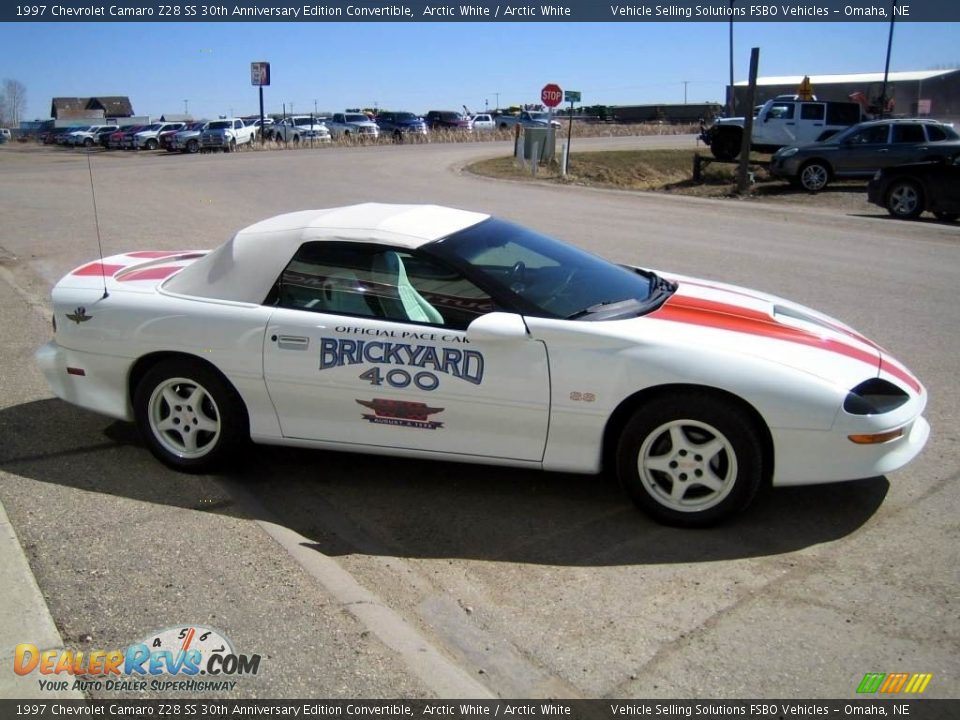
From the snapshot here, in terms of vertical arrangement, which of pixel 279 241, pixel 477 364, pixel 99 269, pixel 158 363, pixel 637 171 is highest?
pixel 279 241

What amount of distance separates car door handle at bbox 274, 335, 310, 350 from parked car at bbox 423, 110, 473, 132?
53.2m

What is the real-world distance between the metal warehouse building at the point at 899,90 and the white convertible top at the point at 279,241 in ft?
157

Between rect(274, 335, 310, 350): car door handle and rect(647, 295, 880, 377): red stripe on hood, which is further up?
rect(647, 295, 880, 377): red stripe on hood

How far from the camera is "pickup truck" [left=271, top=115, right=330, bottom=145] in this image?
4981 centimetres

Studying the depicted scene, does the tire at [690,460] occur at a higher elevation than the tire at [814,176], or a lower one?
lower

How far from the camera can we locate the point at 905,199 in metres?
17.2

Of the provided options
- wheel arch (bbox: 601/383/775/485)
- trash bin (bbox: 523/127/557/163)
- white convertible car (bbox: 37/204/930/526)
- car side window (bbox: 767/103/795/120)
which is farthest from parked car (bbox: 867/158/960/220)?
wheel arch (bbox: 601/383/775/485)

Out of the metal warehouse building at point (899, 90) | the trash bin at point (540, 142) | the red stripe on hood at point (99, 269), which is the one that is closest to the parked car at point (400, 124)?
the metal warehouse building at point (899, 90)

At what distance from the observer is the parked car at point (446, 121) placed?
186 ft

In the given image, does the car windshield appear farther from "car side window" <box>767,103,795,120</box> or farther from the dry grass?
"car side window" <box>767,103,795,120</box>

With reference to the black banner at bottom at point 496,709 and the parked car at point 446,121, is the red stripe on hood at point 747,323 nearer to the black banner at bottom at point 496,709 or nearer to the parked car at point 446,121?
the black banner at bottom at point 496,709

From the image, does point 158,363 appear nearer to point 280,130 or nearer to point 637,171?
point 637,171

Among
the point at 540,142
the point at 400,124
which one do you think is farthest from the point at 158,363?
the point at 400,124

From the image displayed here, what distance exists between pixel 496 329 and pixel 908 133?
20902mm
